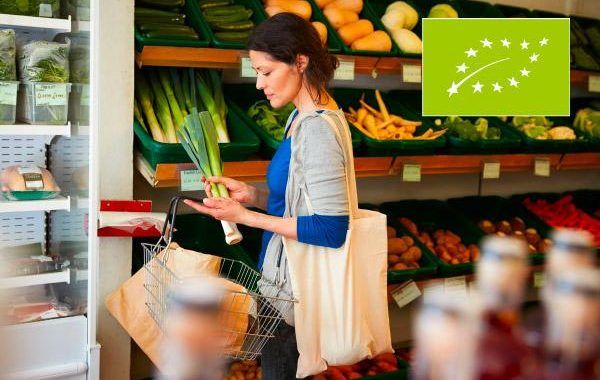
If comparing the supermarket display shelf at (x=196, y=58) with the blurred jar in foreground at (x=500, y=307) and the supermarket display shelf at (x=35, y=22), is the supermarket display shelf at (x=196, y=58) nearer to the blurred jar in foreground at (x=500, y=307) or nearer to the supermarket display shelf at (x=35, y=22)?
the supermarket display shelf at (x=35, y=22)

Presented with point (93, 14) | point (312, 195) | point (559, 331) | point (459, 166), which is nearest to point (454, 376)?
point (559, 331)

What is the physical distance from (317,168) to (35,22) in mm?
1094

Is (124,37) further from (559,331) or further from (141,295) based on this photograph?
(559,331)

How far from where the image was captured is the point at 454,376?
0.66 m

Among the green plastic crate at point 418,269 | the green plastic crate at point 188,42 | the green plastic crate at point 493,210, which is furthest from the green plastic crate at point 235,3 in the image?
the green plastic crate at point 493,210

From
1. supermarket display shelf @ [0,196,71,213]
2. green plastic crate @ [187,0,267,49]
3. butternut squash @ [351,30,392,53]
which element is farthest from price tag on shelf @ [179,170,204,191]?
butternut squash @ [351,30,392,53]

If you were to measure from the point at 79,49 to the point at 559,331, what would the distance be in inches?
82.8

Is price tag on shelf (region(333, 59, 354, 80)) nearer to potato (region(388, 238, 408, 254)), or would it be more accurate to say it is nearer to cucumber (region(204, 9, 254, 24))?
cucumber (region(204, 9, 254, 24))

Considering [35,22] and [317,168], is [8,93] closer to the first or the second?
[35,22]

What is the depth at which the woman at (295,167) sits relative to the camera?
1939mm

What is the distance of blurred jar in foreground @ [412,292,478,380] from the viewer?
63 centimetres

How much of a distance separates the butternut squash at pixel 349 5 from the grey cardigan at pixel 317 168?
1.43m

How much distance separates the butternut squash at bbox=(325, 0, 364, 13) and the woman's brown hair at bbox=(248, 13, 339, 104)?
132 centimetres

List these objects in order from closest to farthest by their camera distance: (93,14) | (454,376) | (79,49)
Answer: (454,376) → (93,14) → (79,49)
